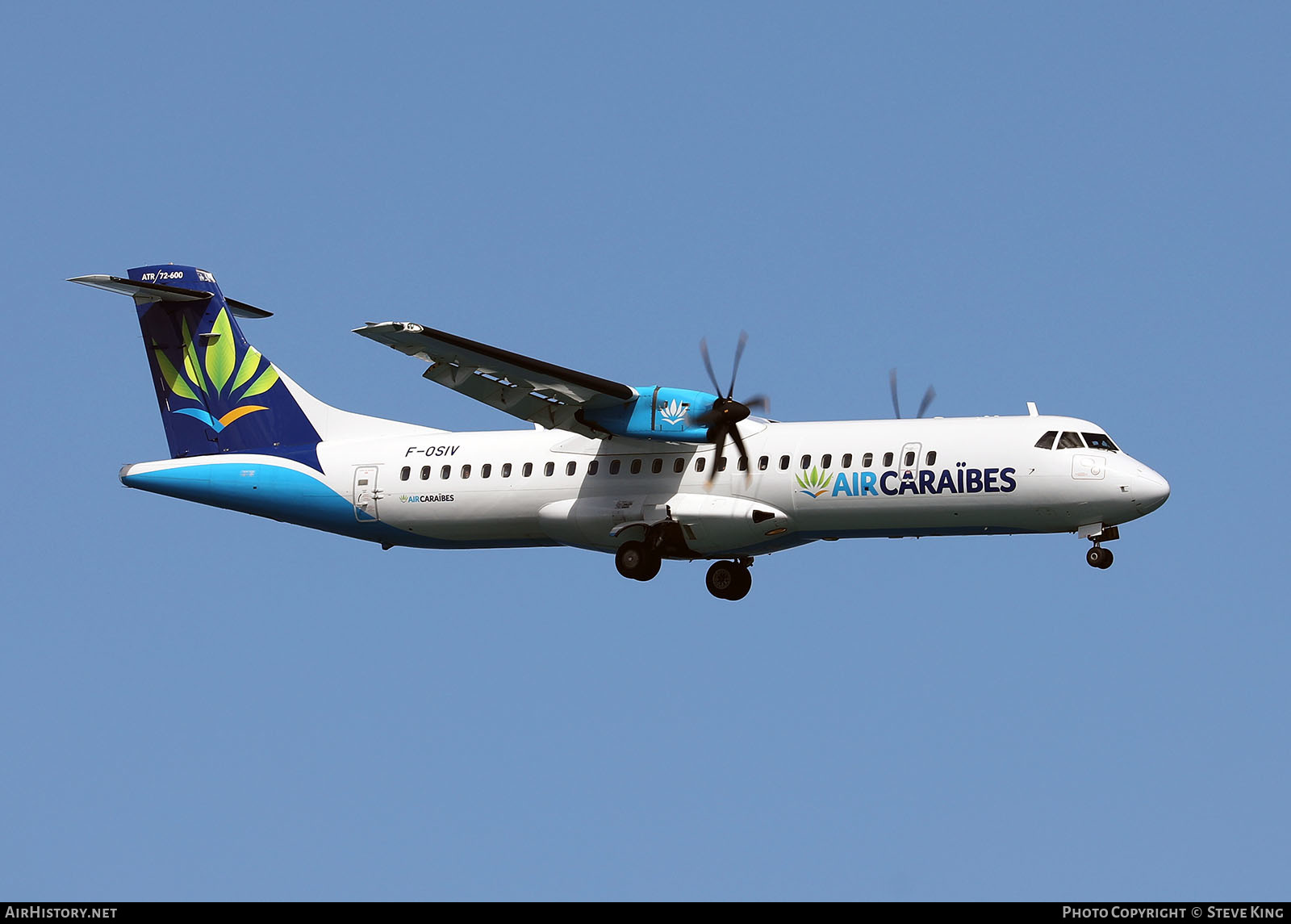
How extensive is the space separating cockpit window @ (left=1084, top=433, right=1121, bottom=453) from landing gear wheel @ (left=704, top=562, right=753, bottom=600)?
6.67 metres

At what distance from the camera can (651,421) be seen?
28.9m

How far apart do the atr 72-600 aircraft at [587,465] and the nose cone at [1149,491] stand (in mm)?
28

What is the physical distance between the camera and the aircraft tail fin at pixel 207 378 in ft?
107

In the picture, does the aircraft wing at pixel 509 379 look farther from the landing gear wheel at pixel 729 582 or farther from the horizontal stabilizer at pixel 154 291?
the horizontal stabilizer at pixel 154 291

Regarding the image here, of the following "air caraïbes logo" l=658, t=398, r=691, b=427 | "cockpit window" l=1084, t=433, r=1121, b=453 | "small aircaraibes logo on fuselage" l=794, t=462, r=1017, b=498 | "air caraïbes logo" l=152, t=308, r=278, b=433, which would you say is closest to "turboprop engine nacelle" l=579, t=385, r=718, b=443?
"air caraïbes logo" l=658, t=398, r=691, b=427

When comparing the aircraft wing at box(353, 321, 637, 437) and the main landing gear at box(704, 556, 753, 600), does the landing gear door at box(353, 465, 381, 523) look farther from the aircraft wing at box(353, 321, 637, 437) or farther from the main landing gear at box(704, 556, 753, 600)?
the main landing gear at box(704, 556, 753, 600)

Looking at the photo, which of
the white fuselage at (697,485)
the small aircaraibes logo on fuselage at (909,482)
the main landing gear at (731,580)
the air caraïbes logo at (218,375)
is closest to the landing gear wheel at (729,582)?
the main landing gear at (731,580)

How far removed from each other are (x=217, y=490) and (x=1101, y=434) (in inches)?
606

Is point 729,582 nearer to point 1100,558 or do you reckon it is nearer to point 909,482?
point 909,482

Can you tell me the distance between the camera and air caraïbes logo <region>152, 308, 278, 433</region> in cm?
3262

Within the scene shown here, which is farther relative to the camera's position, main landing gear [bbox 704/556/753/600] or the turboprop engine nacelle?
main landing gear [bbox 704/556/753/600]

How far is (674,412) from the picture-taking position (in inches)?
1133
